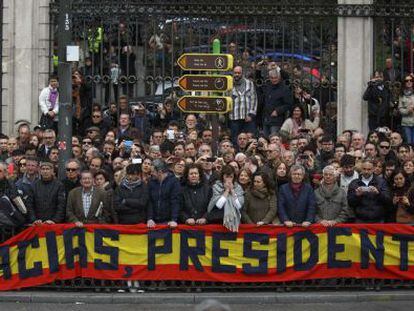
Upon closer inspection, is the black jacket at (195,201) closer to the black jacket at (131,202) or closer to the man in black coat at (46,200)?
the black jacket at (131,202)

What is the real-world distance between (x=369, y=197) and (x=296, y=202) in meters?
0.95

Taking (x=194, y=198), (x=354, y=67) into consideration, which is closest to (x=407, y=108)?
(x=354, y=67)

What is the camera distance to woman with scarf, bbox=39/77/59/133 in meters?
20.4

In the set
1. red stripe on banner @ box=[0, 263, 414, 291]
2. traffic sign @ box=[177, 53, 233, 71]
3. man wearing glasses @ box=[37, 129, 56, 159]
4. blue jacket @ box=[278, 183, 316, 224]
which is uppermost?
traffic sign @ box=[177, 53, 233, 71]

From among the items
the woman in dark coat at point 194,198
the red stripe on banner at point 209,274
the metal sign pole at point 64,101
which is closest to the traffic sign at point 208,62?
the metal sign pole at point 64,101

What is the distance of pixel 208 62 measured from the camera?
54.0 ft

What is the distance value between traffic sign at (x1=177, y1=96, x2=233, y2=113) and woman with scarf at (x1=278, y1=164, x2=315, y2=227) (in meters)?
1.89

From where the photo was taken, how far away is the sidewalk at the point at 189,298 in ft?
47.5

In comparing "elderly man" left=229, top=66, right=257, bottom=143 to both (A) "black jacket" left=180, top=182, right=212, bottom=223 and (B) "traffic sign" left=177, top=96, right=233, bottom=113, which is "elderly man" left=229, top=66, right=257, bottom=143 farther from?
(A) "black jacket" left=180, top=182, right=212, bottom=223

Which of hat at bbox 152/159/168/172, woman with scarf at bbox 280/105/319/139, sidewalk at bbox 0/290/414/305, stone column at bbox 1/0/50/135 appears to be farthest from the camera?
stone column at bbox 1/0/50/135

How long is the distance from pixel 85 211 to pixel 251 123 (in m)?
5.99

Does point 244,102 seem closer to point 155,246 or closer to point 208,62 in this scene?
point 208,62

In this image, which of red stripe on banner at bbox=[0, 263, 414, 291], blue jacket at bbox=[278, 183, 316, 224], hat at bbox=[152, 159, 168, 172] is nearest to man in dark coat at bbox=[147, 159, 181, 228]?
hat at bbox=[152, 159, 168, 172]

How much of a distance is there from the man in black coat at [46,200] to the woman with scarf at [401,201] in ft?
14.0
